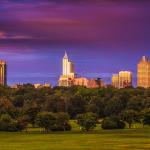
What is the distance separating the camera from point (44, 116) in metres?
138

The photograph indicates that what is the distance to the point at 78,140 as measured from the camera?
364 feet

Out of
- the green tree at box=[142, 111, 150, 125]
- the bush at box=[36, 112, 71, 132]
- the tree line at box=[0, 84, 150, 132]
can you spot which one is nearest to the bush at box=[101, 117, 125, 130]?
the tree line at box=[0, 84, 150, 132]

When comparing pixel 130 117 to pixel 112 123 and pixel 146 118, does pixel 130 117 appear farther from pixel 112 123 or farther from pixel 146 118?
pixel 112 123

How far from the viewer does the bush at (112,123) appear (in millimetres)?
143625

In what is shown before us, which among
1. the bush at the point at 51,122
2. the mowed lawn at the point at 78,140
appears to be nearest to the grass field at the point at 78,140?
the mowed lawn at the point at 78,140

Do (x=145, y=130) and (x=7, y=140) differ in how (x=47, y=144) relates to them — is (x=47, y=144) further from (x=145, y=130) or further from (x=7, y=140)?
(x=145, y=130)

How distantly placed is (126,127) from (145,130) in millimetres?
13616

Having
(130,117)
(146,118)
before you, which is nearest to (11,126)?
(130,117)

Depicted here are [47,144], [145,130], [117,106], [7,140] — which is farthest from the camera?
[117,106]

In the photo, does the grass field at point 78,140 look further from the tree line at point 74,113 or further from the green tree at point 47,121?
the tree line at point 74,113

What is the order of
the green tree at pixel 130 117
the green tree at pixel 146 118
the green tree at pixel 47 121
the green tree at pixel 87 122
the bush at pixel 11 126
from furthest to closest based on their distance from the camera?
the green tree at pixel 130 117, the green tree at pixel 146 118, the green tree at pixel 87 122, the bush at pixel 11 126, the green tree at pixel 47 121

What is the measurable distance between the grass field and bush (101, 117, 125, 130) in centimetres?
963

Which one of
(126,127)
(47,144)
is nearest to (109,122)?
(126,127)

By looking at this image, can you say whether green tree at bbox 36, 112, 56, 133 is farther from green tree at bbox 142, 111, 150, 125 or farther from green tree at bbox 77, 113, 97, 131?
green tree at bbox 142, 111, 150, 125
